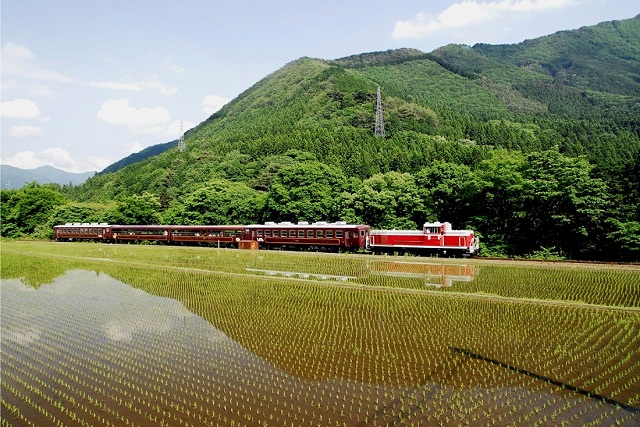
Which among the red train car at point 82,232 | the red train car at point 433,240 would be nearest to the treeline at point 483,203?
the red train car at point 433,240

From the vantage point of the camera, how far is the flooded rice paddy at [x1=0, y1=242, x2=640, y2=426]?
31.0 feet

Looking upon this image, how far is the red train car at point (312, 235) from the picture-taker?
38469 millimetres

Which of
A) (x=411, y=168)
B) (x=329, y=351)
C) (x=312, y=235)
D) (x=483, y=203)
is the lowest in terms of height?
(x=329, y=351)

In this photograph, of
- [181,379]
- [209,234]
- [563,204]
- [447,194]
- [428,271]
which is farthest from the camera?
[209,234]

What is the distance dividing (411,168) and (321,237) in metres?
29.2

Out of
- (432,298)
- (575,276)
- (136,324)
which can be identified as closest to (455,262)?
(575,276)

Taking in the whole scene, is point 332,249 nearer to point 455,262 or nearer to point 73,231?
point 455,262

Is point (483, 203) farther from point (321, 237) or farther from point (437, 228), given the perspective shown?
point (321, 237)

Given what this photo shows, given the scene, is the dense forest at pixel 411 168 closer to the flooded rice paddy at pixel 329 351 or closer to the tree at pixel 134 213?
the tree at pixel 134 213

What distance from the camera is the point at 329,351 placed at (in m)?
13.0

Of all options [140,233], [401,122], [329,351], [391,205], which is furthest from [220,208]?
[401,122]

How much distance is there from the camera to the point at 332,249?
41156 mm

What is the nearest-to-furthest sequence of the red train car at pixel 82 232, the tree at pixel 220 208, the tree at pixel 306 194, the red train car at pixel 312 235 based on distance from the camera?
the red train car at pixel 312 235 < the tree at pixel 306 194 < the red train car at pixel 82 232 < the tree at pixel 220 208

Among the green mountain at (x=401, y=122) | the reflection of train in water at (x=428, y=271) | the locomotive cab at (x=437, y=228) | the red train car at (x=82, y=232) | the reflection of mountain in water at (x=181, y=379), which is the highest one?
the green mountain at (x=401, y=122)
